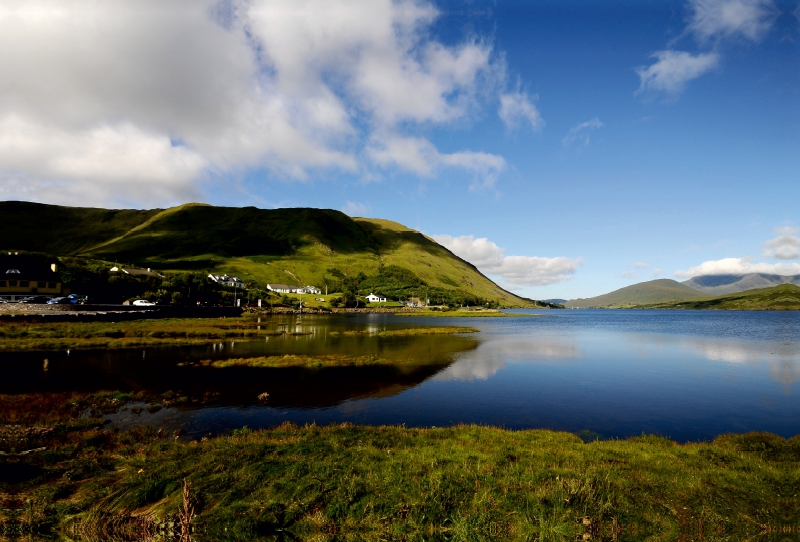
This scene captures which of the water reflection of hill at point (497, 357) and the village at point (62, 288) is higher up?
the village at point (62, 288)

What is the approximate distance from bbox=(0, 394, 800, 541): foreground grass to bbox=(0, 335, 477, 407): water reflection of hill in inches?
531

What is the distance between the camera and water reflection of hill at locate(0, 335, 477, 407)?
110 ft

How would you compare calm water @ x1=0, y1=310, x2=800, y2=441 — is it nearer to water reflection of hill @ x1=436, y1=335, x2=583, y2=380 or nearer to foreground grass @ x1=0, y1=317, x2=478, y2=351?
water reflection of hill @ x1=436, y1=335, x2=583, y2=380

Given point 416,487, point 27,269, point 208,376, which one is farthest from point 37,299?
point 416,487

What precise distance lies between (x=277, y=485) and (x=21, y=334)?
7163cm

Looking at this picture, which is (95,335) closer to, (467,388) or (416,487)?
(467,388)

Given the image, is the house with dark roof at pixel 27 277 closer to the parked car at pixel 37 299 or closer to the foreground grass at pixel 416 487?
the parked car at pixel 37 299

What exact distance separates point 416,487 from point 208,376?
34.3m

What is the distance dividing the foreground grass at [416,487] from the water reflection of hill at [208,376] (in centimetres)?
1350

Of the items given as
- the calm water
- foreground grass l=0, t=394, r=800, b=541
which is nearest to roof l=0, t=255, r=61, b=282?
the calm water

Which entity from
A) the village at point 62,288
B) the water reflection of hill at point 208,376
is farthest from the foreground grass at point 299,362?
the village at point 62,288

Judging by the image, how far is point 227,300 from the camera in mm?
172000

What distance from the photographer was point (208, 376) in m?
40.0

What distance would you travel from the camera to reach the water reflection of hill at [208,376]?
3353 centimetres
